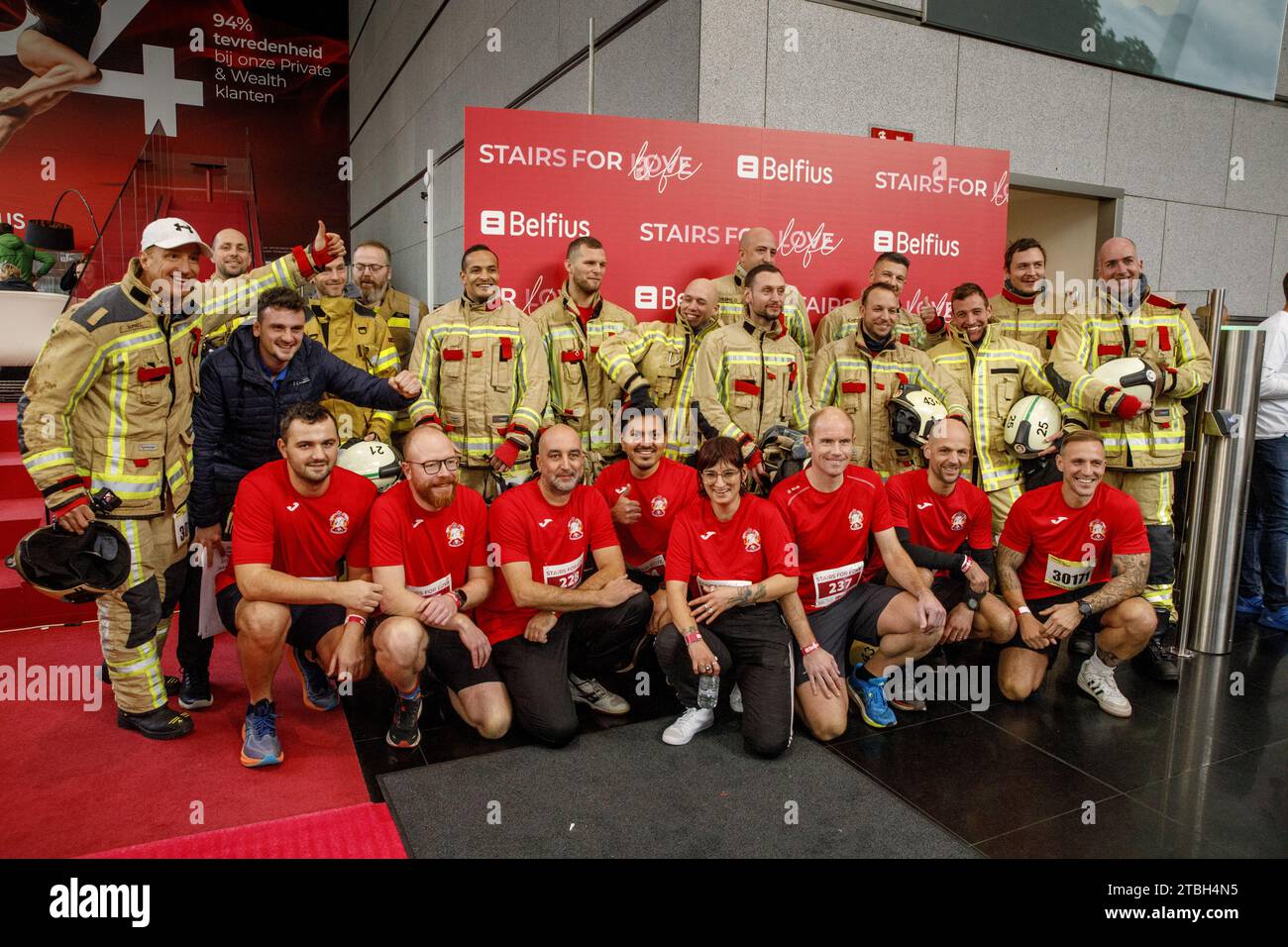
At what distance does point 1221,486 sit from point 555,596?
11.1ft

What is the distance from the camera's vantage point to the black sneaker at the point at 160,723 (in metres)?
2.99

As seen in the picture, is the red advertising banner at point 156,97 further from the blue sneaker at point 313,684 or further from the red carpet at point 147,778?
the red carpet at point 147,778

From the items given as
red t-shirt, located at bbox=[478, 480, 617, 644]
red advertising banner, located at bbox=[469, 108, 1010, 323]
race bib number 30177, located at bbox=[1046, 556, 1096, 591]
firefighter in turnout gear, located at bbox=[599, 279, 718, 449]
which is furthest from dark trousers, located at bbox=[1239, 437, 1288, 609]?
red t-shirt, located at bbox=[478, 480, 617, 644]

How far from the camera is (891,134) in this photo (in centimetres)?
531

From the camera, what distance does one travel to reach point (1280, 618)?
4383 mm

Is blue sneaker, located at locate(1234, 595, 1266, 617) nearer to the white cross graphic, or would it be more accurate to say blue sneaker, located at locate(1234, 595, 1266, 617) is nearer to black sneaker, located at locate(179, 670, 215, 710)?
black sneaker, located at locate(179, 670, 215, 710)

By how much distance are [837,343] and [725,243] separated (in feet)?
2.93

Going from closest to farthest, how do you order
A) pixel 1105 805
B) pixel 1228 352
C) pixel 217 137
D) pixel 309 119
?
1. pixel 1105 805
2. pixel 1228 352
3. pixel 217 137
4. pixel 309 119

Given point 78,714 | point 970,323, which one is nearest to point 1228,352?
point 970,323

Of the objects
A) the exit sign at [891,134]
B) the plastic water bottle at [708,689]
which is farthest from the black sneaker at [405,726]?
the exit sign at [891,134]

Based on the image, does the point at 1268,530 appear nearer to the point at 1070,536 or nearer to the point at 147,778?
the point at 1070,536

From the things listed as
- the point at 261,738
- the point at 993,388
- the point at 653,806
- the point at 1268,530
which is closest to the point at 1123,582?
Result: the point at 993,388

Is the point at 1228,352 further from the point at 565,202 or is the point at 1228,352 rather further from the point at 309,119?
the point at 309,119

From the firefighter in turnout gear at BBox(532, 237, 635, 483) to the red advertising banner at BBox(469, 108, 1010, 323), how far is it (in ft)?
0.89
